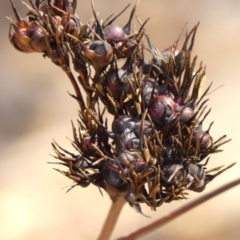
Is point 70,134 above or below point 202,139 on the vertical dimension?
above

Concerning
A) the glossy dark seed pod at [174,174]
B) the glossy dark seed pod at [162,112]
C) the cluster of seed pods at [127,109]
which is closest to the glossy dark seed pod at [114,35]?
the cluster of seed pods at [127,109]

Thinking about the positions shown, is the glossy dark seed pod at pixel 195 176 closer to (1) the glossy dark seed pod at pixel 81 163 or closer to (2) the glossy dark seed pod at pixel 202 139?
(2) the glossy dark seed pod at pixel 202 139

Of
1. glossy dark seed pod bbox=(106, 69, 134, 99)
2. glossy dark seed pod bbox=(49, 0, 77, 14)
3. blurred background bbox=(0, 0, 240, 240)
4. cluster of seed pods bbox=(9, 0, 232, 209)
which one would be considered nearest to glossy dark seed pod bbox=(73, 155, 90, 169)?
cluster of seed pods bbox=(9, 0, 232, 209)

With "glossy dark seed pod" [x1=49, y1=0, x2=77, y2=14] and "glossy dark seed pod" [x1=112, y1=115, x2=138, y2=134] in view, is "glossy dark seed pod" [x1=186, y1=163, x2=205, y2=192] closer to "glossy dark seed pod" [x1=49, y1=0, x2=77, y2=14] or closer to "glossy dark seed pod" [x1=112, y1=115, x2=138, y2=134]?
"glossy dark seed pod" [x1=112, y1=115, x2=138, y2=134]

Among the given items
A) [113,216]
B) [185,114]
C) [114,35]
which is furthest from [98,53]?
[113,216]

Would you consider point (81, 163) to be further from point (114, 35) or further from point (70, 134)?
point (70, 134)

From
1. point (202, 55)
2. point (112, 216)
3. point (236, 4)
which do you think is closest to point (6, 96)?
point (202, 55)
